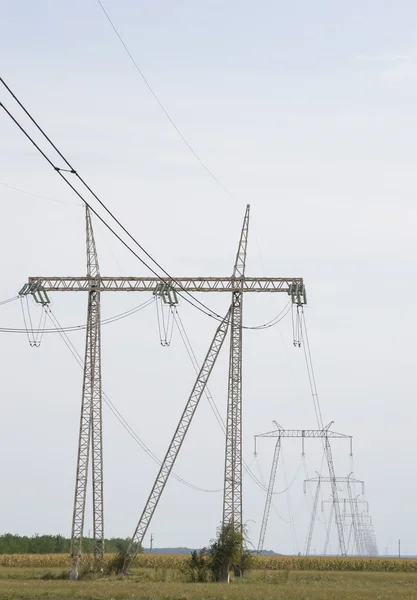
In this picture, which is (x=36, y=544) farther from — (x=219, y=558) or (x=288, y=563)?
(x=219, y=558)

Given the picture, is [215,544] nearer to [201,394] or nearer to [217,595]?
[201,394]

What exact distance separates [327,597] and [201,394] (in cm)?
3337

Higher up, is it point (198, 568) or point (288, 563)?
point (288, 563)

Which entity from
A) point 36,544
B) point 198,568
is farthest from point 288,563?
point 36,544

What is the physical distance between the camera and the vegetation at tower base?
80.1 metres

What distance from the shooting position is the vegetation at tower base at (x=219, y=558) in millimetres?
80125

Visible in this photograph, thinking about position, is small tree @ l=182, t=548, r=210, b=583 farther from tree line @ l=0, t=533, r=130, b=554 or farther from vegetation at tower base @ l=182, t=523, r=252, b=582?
tree line @ l=0, t=533, r=130, b=554

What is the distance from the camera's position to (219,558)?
263 feet

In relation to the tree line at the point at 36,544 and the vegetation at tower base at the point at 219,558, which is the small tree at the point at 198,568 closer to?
the vegetation at tower base at the point at 219,558

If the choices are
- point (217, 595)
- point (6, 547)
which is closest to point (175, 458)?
point (217, 595)

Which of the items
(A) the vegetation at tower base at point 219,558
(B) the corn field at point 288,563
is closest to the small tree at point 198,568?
(A) the vegetation at tower base at point 219,558

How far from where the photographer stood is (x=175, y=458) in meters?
87.2

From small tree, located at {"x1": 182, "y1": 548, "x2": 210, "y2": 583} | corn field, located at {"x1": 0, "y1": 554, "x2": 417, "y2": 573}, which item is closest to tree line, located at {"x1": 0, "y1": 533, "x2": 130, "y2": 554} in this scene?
corn field, located at {"x1": 0, "y1": 554, "x2": 417, "y2": 573}

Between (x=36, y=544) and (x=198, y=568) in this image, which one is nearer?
(x=198, y=568)
